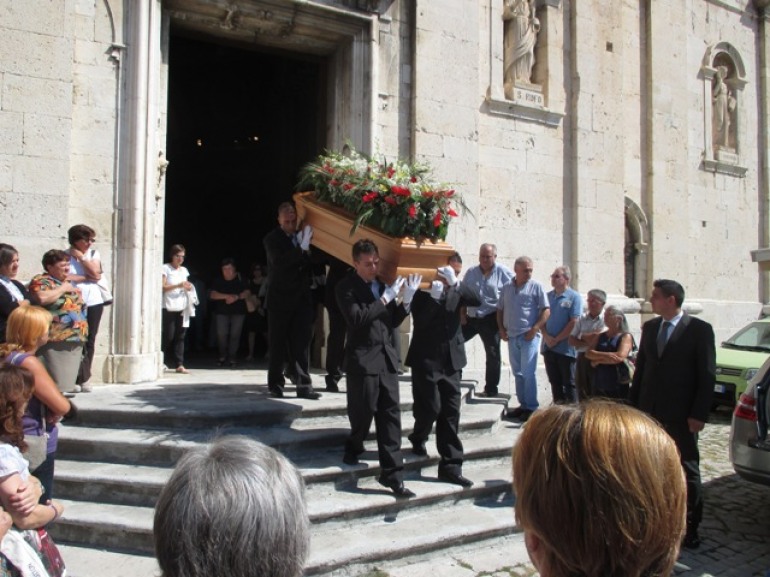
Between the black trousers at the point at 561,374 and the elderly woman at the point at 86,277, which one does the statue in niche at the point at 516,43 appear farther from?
the elderly woman at the point at 86,277

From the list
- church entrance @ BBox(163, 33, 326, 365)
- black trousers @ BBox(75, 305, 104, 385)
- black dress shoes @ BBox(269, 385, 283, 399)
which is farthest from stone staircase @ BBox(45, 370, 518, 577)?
church entrance @ BBox(163, 33, 326, 365)

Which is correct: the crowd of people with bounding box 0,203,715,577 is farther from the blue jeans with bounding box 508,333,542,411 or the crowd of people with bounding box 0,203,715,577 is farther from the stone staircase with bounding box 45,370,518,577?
the stone staircase with bounding box 45,370,518,577

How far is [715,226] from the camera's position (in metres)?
13.7

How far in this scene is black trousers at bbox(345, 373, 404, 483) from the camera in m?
4.88

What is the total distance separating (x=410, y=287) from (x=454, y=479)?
1588 mm

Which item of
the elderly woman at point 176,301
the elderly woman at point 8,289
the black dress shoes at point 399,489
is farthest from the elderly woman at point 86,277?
the black dress shoes at point 399,489

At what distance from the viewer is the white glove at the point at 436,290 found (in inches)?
209

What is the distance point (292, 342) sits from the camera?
251 inches

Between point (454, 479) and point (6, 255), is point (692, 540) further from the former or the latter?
point (6, 255)

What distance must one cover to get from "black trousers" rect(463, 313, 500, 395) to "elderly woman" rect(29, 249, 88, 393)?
14.9 feet

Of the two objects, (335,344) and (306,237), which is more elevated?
(306,237)

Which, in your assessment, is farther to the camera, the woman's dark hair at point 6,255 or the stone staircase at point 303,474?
the woman's dark hair at point 6,255

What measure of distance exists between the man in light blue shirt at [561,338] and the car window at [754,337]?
4710 mm

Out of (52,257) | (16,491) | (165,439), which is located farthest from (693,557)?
(52,257)
